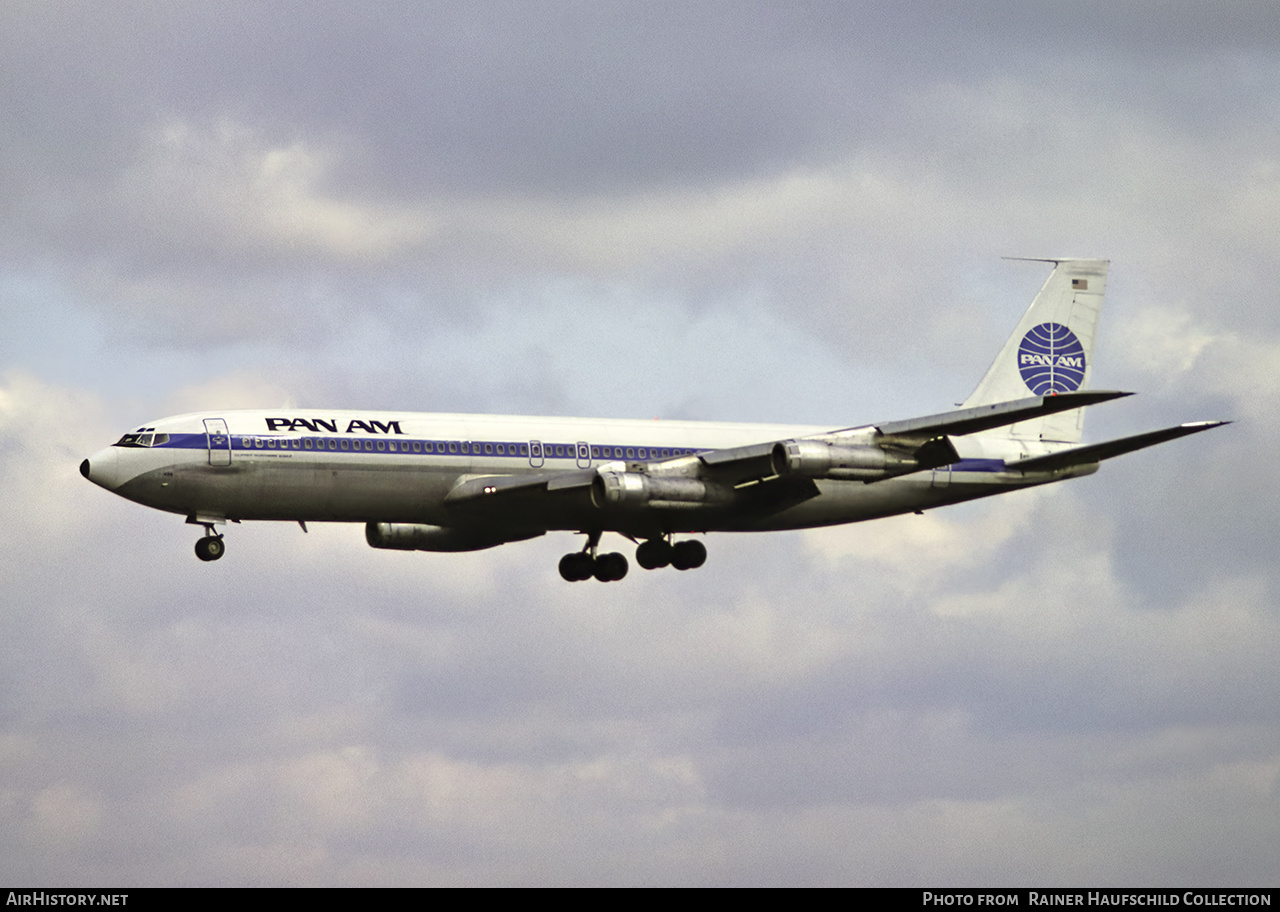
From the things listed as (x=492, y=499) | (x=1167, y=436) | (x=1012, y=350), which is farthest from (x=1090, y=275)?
(x=492, y=499)

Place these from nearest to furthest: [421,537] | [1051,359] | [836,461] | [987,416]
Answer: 1. [987,416]
2. [836,461]
3. [421,537]
4. [1051,359]

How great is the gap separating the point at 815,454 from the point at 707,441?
6.55 metres

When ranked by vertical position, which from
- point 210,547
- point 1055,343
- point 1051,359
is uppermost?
point 1055,343

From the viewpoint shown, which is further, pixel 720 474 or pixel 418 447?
pixel 720 474

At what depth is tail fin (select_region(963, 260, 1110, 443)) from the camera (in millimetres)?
80812

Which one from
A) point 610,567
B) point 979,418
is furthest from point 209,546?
point 979,418

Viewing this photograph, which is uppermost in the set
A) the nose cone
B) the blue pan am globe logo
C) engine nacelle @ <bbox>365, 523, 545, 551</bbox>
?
the blue pan am globe logo

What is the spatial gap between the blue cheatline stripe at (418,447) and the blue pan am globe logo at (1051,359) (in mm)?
9248

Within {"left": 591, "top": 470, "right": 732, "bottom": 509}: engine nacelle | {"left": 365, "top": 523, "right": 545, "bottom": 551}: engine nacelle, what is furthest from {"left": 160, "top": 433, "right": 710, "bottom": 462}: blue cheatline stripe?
{"left": 365, "top": 523, "right": 545, "bottom": 551}: engine nacelle

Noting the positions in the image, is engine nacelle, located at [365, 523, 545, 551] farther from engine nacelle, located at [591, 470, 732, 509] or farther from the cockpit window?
the cockpit window

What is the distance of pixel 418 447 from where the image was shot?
2729 inches

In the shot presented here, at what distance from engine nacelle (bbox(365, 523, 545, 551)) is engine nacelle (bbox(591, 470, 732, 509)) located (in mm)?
7533

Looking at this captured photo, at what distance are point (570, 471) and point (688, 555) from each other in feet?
25.6

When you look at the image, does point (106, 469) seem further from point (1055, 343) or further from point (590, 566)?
point (1055, 343)
